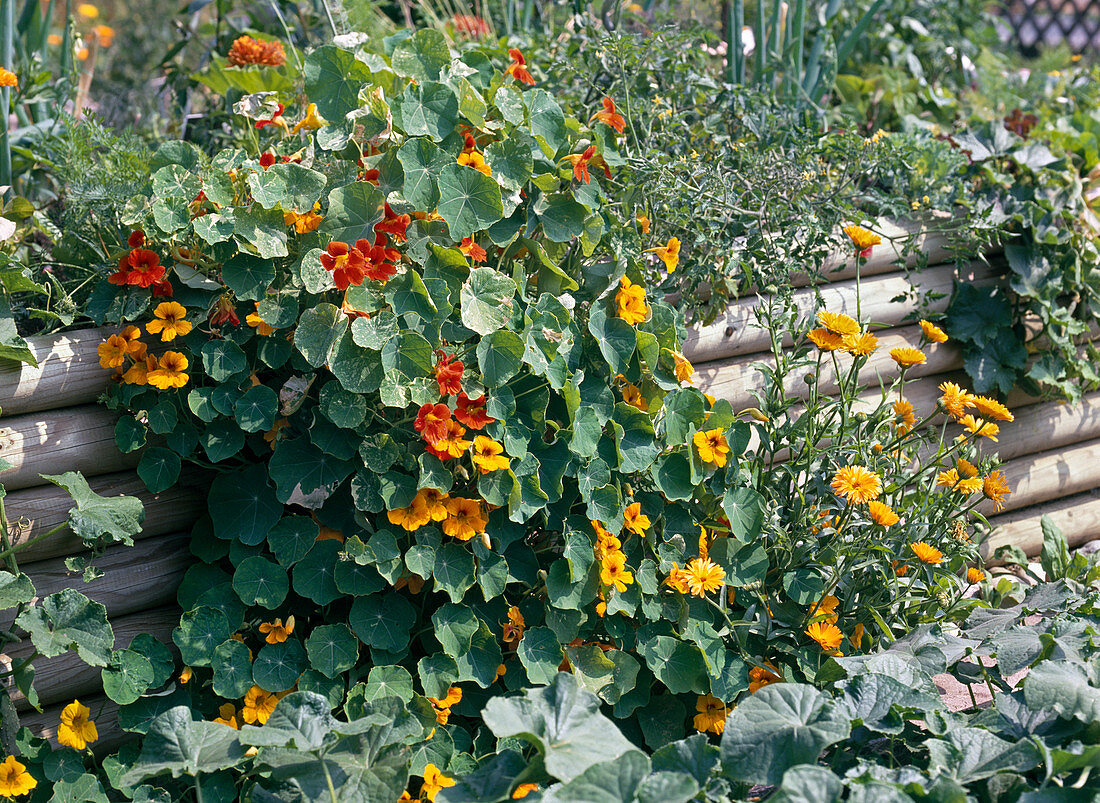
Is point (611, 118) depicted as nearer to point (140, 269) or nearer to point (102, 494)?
point (140, 269)

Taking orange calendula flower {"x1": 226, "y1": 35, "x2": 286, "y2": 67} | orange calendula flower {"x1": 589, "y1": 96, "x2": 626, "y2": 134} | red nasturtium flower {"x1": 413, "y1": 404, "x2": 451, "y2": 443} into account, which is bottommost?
red nasturtium flower {"x1": 413, "y1": 404, "x2": 451, "y2": 443}

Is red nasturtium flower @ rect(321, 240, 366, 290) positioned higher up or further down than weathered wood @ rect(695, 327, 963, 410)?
higher up

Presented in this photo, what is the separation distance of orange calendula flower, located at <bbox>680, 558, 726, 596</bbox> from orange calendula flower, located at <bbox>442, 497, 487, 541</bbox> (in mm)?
368

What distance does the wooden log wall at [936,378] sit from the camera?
2084 mm

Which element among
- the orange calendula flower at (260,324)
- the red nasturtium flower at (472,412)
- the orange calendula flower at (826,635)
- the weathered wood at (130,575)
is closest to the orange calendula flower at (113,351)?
the orange calendula flower at (260,324)

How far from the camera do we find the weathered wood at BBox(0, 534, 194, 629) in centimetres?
155

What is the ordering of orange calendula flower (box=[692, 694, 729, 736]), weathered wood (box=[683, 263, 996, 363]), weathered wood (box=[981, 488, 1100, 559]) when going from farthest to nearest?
weathered wood (box=[981, 488, 1100, 559]), weathered wood (box=[683, 263, 996, 363]), orange calendula flower (box=[692, 694, 729, 736])

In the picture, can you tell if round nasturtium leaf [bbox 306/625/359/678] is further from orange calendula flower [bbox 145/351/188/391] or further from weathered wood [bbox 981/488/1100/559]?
weathered wood [bbox 981/488/1100/559]

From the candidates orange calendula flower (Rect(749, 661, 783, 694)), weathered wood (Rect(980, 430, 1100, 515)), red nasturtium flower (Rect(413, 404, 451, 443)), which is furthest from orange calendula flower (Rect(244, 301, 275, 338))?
weathered wood (Rect(980, 430, 1100, 515))

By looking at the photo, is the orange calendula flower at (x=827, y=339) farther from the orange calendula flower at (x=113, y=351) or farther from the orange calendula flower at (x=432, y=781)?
the orange calendula flower at (x=113, y=351)

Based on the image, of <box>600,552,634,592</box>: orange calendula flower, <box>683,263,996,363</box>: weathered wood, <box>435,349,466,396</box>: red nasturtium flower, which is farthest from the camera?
<box>683,263,996,363</box>: weathered wood

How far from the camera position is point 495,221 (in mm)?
1533

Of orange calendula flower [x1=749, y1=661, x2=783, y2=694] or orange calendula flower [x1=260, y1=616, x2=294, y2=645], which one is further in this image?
orange calendula flower [x1=749, y1=661, x2=783, y2=694]

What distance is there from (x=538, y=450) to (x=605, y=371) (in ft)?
0.75
